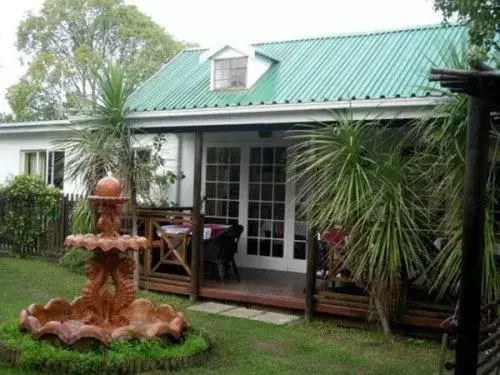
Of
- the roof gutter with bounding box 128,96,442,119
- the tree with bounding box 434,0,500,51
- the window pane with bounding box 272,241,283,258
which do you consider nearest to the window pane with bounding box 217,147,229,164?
the window pane with bounding box 272,241,283,258

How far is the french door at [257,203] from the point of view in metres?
10.7

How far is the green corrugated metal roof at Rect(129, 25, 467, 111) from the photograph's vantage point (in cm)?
924

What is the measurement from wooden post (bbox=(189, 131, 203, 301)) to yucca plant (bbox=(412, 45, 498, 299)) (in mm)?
3397

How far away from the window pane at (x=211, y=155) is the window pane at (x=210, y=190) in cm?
45

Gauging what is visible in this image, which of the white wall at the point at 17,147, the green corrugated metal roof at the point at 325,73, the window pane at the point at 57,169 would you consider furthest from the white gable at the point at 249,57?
the window pane at the point at 57,169

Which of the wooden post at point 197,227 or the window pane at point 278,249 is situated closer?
the wooden post at point 197,227

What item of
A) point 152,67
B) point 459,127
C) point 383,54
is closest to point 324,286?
point 459,127

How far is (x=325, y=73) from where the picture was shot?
10344 millimetres

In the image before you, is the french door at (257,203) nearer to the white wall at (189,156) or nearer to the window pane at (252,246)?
the window pane at (252,246)

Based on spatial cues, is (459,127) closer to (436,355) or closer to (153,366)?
(436,355)

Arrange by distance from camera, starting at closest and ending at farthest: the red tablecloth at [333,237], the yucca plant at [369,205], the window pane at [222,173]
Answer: the yucca plant at [369,205]
the red tablecloth at [333,237]
the window pane at [222,173]

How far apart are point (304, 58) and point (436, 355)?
6677mm

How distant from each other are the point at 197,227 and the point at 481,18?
5012 millimetres

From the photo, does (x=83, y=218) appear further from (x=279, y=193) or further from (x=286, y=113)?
(x=286, y=113)
